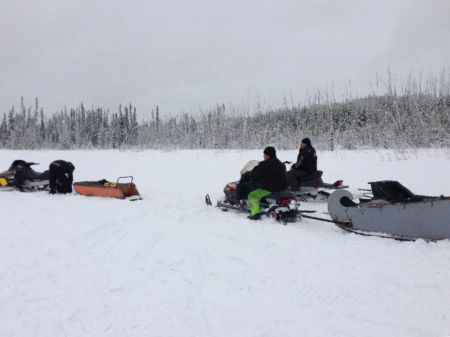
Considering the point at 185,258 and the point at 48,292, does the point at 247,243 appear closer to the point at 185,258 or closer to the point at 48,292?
the point at 185,258

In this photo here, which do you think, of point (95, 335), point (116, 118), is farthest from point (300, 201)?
point (116, 118)

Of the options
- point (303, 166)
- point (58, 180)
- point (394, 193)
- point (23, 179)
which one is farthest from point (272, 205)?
point (23, 179)

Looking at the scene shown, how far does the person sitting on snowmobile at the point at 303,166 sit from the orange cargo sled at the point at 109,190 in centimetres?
379

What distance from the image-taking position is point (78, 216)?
7078mm

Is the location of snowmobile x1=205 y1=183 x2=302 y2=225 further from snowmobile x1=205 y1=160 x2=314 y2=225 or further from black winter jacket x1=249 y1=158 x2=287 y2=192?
black winter jacket x1=249 y1=158 x2=287 y2=192

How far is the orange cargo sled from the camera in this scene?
9102 mm

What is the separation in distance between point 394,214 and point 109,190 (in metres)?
6.81

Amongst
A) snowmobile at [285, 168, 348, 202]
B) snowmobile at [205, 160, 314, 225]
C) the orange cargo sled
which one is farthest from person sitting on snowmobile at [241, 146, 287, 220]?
the orange cargo sled

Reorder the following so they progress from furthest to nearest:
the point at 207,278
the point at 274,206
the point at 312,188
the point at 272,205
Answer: the point at 312,188 < the point at 272,205 < the point at 274,206 < the point at 207,278

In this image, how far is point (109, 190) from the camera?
30.4ft

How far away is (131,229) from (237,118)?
2528cm

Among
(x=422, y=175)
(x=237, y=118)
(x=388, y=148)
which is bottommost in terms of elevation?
(x=422, y=175)

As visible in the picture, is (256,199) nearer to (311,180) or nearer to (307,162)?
(311,180)

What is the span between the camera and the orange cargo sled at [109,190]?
9.10 metres
